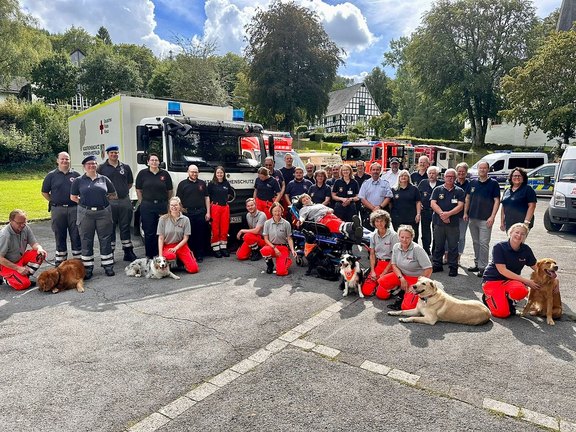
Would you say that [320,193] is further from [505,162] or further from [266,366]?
[505,162]

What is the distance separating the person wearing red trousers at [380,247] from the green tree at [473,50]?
39524 millimetres

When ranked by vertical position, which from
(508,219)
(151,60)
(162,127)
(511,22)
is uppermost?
(151,60)

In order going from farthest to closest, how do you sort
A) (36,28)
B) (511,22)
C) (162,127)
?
1. (511,22)
2. (36,28)
3. (162,127)

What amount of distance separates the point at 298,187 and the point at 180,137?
253cm

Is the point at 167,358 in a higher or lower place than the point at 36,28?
lower

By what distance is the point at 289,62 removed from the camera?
38.7 metres

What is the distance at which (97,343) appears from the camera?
4.25 m

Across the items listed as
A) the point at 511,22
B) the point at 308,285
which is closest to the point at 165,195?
the point at 308,285

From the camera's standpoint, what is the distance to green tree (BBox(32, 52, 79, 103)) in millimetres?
47719

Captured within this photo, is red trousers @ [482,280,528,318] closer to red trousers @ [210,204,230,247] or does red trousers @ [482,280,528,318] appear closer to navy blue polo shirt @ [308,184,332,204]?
navy blue polo shirt @ [308,184,332,204]

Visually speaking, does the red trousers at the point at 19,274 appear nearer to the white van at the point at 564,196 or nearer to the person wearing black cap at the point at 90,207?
the person wearing black cap at the point at 90,207

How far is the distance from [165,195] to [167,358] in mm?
3927

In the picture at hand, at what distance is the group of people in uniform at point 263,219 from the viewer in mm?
5926

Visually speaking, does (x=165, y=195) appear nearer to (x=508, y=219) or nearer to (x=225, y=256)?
(x=225, y=256)
